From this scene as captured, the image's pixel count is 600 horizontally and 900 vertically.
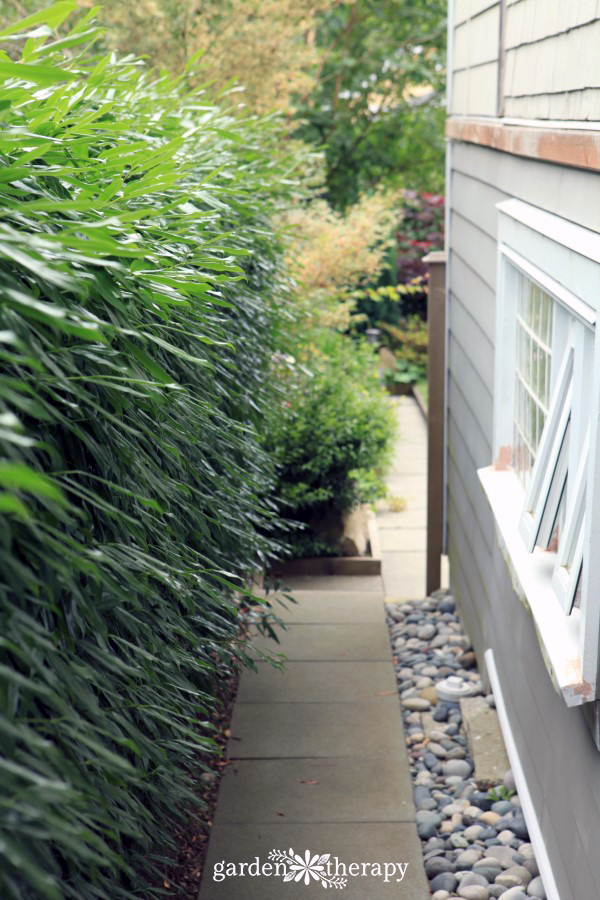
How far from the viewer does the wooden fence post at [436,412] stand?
18.9ft

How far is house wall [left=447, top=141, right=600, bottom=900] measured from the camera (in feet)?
8.17

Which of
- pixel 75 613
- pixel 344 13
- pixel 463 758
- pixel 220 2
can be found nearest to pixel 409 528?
pixel 463 758

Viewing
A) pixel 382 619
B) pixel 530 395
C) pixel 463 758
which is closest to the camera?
pixel 530 395

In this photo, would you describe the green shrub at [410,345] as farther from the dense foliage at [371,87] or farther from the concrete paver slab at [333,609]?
the concrete paver slab at [333,609]

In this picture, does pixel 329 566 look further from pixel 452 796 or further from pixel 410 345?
pixel 410 345

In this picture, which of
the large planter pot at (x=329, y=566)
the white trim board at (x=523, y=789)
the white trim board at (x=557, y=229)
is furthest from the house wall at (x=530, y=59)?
the large planter pot at (x=329, y=566)

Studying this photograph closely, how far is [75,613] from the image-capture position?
1.45 meters

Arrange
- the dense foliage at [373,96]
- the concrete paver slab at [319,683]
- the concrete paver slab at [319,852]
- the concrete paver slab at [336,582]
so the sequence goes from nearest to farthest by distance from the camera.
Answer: the concrete paver slab at [319,852] < the concrete paver slab at [319,683] < the concrete paver slab at [336,582] < the dense foliage at [373,96]

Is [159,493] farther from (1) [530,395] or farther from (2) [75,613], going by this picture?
(1) [530,395]

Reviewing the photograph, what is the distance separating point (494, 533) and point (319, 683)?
1.25 meters

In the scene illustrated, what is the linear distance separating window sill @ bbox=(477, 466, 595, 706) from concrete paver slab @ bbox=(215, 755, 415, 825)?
1058mm

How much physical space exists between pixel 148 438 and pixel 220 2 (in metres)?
7.35

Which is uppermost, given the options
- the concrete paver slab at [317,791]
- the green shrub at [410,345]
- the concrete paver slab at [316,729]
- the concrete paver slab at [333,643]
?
the concrete paver slab at [317,791]

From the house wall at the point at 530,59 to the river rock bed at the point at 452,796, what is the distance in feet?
7.96
